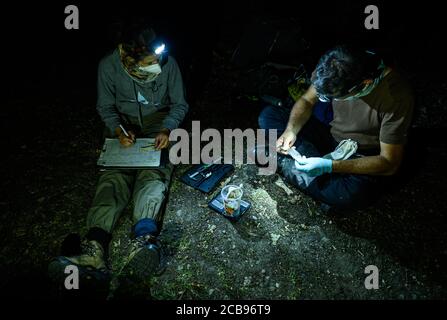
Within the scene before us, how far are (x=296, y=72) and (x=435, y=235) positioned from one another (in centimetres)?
294

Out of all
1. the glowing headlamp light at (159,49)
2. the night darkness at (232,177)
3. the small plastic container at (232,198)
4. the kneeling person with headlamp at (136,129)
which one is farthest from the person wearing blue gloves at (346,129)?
the glowing headlamp light at (159,49)

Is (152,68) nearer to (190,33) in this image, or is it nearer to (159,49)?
(159,49)

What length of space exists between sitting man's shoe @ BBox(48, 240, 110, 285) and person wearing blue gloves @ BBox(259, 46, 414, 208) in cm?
248

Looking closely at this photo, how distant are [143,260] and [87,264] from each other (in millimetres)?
558

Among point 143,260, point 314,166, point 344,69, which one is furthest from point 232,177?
point 344,69

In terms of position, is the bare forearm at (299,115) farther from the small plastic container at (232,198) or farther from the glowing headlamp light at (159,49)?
the glowing headlamp light at (159,49)

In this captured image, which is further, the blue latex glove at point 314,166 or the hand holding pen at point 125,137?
the hand holding pen at point 125,137

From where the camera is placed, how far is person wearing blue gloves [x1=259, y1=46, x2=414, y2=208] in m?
2.90

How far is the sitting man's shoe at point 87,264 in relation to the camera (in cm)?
280

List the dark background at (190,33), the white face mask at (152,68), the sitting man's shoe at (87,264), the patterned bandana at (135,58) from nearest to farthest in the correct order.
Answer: the sitting man's shoe at (87,264) < the patterned bandana at (135,58) < the white face mask at (152,68) < the dark background at (190,33)

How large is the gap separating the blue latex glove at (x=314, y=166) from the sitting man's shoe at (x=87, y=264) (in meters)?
2.49

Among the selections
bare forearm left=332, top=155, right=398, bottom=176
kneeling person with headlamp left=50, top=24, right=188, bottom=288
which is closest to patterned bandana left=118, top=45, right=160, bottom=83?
kneeling person with headlamp left=50, top=24, right=188, bottom=288

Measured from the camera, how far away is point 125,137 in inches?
148
